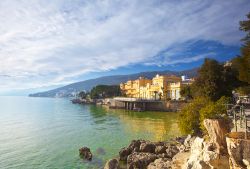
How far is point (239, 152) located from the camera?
42.4 ft

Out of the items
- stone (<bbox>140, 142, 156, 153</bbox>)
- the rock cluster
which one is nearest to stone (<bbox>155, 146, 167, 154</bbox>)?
the rock cluster

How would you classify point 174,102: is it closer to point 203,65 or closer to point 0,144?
point 203,65

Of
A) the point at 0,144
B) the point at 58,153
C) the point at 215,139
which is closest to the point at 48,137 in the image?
the point at 0,144

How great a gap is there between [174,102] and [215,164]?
67.8 m

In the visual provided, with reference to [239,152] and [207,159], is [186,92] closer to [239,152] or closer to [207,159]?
[207,159]

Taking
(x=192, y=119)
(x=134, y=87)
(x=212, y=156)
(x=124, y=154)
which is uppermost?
(x=134, y=87)

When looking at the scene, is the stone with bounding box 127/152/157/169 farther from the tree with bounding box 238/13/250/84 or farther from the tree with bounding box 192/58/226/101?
the tree with bounding box 192/58/226/101

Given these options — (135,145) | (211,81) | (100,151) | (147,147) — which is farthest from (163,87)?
(147,147)

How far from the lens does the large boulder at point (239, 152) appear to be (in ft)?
41.5

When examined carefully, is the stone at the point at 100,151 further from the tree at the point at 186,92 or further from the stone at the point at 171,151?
the tree at the point at 186,92

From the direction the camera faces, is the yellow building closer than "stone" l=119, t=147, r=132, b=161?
No

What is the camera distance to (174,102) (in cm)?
8169

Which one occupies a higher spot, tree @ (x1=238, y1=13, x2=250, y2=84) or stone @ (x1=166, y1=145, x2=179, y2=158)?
tree @ (x1=238, y1=13, x2=250, y2=84)

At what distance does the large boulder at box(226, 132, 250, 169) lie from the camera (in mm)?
12648
